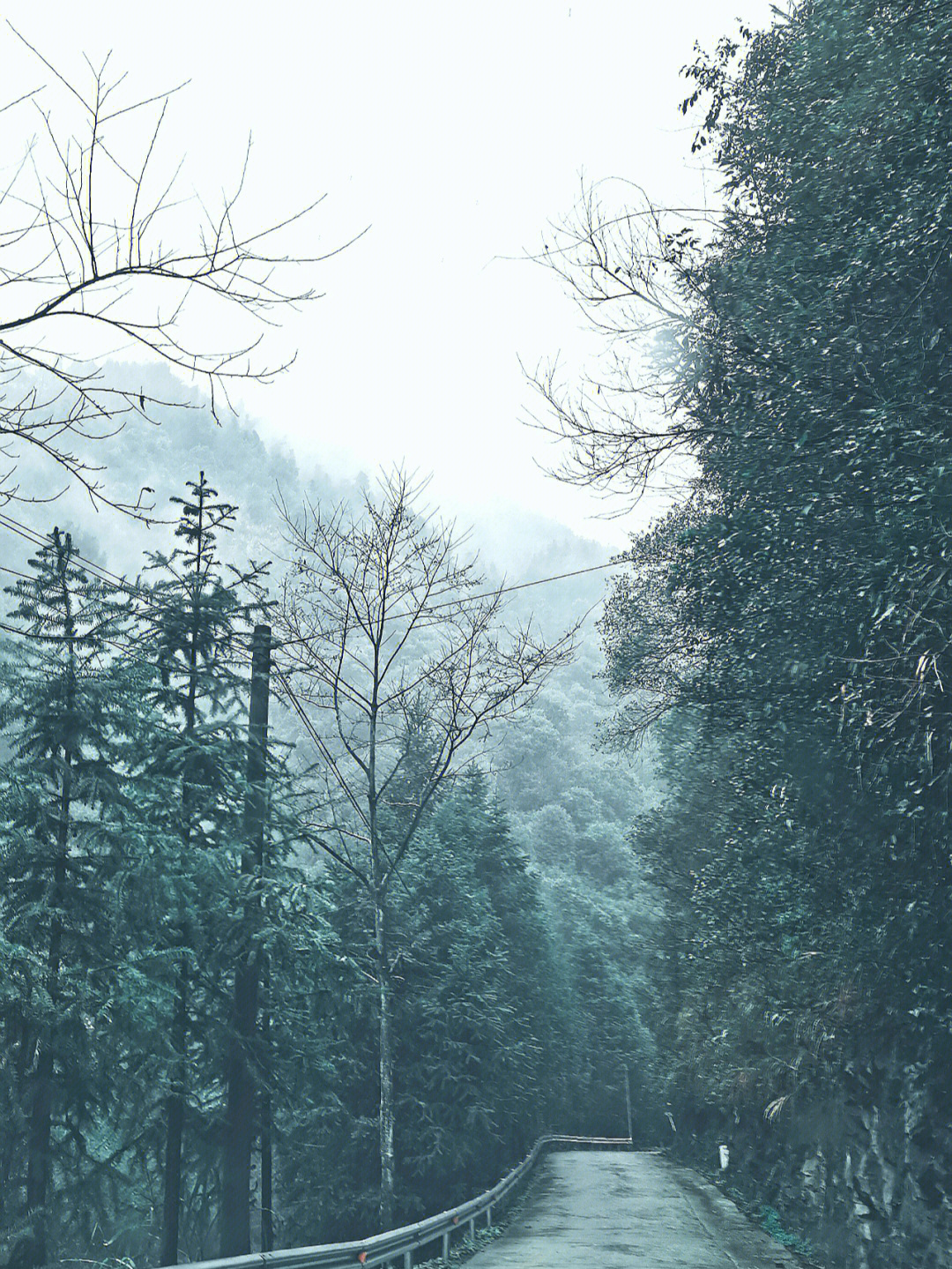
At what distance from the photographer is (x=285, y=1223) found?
26.5m

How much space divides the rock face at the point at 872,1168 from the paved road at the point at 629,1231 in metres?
0.68

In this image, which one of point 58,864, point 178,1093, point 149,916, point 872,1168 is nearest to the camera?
point 872,1168

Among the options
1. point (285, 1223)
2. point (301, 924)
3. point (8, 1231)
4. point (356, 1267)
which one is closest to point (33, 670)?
point (301, 924)

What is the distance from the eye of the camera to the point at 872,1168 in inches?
433

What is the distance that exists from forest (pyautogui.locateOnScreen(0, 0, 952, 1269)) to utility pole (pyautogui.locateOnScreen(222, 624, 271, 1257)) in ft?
0.27

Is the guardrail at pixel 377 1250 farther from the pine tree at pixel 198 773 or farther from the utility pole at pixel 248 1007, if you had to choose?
the pine tree at pixel 198 773

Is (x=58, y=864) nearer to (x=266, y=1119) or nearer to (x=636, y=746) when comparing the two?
(x=266, y=1119)

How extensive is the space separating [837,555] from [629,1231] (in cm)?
1024

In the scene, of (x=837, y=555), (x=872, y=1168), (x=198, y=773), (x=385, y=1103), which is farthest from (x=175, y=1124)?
(x=837, y=555)

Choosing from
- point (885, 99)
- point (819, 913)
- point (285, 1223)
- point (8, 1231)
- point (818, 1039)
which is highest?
point (885, 99)

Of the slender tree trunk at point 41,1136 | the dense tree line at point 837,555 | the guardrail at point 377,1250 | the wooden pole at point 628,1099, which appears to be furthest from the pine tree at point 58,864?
the wooden pole at point 628,1099

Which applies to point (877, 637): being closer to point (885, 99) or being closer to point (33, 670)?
point (885, 99)

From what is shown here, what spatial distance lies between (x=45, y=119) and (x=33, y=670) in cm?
1281

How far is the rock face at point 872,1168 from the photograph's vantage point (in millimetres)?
9266
